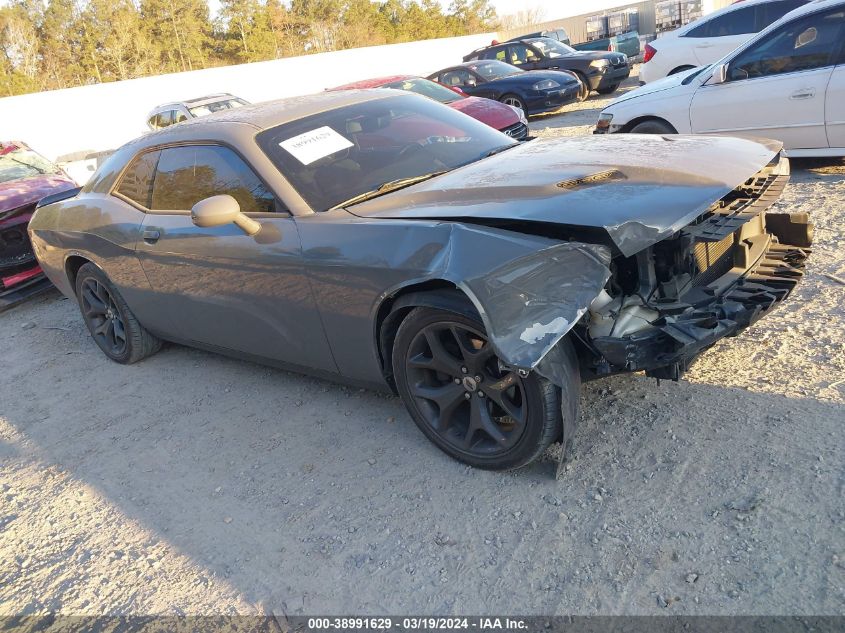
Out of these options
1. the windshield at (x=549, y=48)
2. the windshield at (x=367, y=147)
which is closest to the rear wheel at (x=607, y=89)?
the windshield at (x=549, y=48)

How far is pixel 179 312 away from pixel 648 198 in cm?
287

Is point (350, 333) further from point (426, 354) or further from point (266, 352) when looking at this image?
point (266, 352)

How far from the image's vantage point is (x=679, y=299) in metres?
2.74

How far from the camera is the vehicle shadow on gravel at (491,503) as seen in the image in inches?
89.5

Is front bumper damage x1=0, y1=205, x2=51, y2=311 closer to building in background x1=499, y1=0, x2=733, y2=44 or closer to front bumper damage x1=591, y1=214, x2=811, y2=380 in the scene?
front bumper damage x1=591, y1=214, x2=811, y2=380

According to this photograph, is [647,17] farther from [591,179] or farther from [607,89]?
[591,179]

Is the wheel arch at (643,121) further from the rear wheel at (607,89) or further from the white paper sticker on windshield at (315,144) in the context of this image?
the rear wheel at (607,89)

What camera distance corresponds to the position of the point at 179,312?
420 centimetres

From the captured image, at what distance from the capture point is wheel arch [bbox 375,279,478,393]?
2.68m

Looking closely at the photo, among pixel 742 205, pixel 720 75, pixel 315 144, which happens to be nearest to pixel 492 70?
pixel 720 75

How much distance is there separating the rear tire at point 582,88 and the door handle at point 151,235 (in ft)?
35.3

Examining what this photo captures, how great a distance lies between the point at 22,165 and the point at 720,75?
25.7ft

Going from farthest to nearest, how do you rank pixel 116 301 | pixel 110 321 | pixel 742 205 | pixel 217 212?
pixel 110 321, pixel 116 301, pixel 217 212, pixel 742 205

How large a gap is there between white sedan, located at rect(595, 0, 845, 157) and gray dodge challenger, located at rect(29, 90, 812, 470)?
9.37 ft
